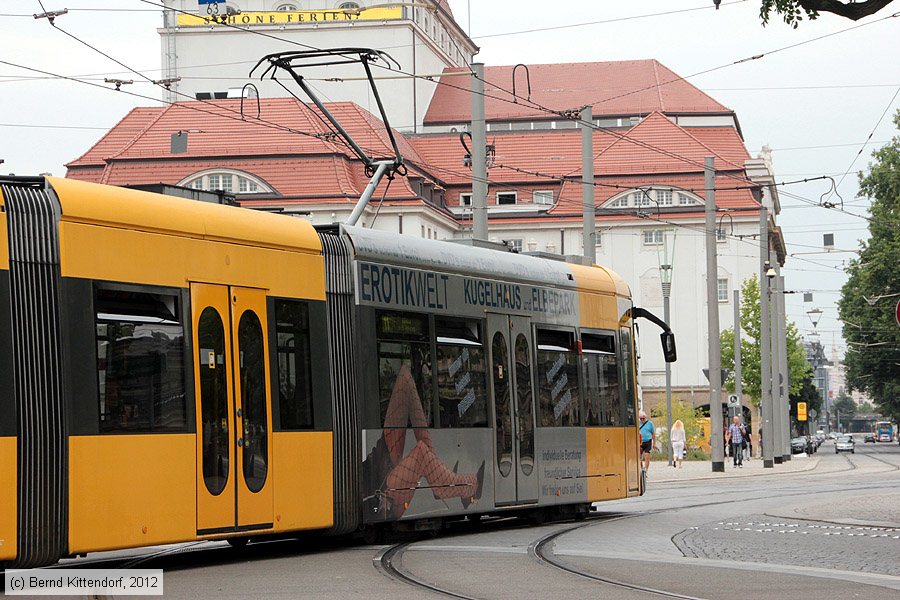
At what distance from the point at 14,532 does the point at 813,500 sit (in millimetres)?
17690

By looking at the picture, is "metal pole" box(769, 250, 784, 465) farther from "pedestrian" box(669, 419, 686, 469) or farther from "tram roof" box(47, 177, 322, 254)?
"tram roof" box(47, 177, 322, 254)

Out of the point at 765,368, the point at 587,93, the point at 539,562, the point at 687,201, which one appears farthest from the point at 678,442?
the point at 587,93

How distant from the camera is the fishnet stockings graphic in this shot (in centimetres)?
1504

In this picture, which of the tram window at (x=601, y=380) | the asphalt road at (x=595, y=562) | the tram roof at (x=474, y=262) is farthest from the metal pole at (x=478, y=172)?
the asphalt road at (x=595, y=562)

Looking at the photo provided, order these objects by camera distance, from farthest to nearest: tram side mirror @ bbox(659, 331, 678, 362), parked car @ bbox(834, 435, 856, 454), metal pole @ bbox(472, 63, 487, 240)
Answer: parked car @ bbox(834, 435, 856, 454), metal pole @ bbox(472, 63, 487, 240), tram side mirror @ bbox(659, 331, 678, 362)

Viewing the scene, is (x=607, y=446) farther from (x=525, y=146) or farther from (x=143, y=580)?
(x=525, y=146)

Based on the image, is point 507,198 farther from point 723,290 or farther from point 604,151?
point 723,290

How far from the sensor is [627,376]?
20547mm

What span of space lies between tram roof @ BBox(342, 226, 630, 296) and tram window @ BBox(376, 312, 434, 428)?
1.92ft

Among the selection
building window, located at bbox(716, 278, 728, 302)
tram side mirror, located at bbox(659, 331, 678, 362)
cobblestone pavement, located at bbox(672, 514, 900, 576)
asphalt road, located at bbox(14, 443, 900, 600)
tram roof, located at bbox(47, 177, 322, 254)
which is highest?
building window, located at bbox(716, 278, 728, 302)

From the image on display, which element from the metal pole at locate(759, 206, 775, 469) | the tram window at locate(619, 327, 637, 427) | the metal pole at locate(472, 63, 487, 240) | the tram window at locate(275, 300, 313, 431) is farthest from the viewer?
the metal pole at locate(759, 206, 775, 469)

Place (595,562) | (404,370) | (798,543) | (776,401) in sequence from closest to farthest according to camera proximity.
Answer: (595,562) < (404,370) < (798,543) < (776,401)

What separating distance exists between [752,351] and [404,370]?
6782cm

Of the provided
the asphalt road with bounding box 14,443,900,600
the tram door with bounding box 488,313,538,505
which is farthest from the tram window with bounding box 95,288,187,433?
the tram door with bounding box 488,313,538,505
